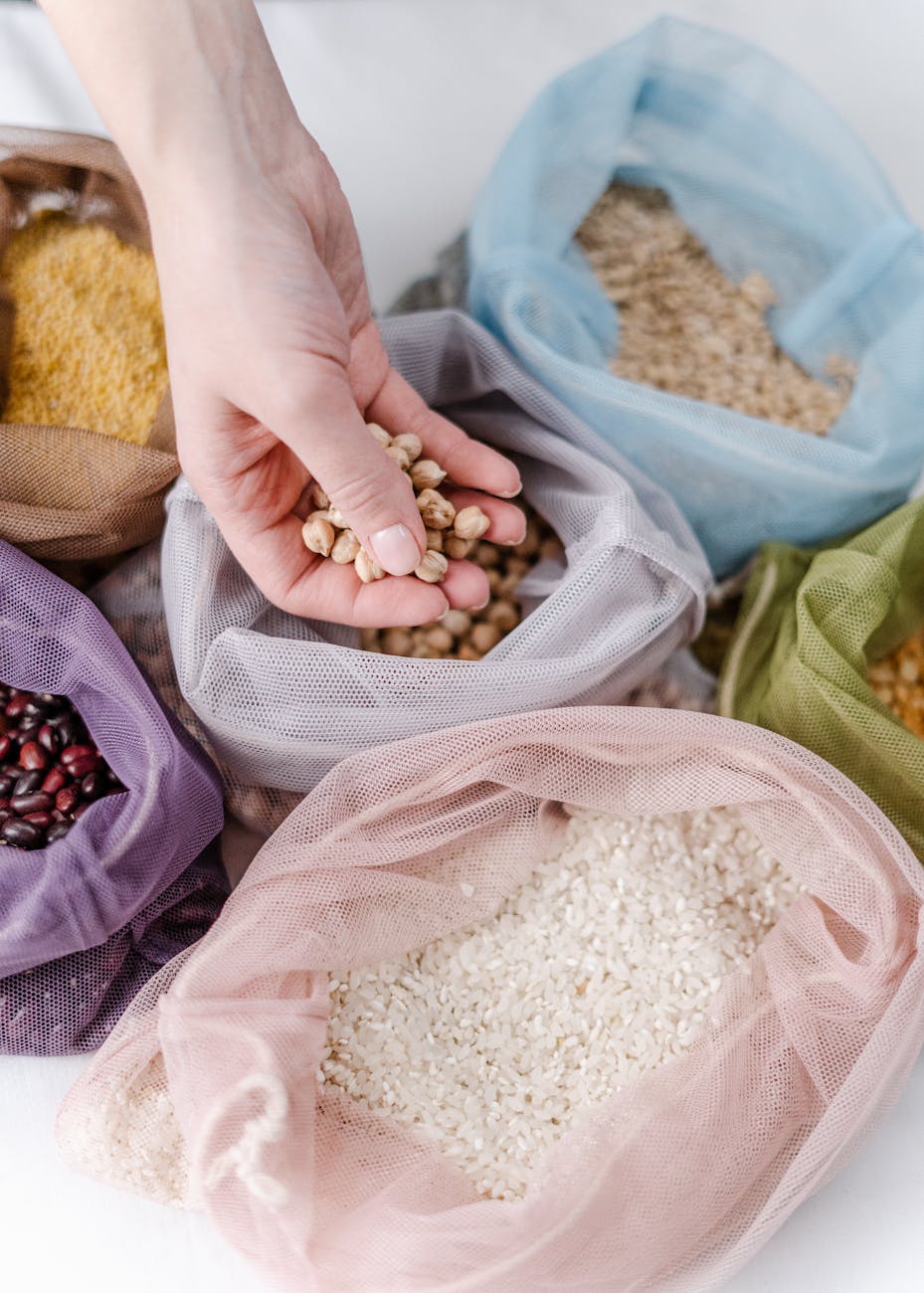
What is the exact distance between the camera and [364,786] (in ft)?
2.90

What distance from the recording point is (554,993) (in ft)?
3.01

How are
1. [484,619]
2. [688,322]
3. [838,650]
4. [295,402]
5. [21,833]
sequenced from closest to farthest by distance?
[295,402] < [21,833] < [838,650] < [484,619] < [688,322]

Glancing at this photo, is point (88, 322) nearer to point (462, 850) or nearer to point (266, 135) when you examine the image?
point (266, 135)

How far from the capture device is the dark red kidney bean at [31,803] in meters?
0.88

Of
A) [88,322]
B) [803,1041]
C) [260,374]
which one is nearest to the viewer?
[260,374]

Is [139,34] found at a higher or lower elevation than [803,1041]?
higher

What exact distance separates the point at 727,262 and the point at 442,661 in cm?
63

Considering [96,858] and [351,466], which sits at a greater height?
[351,466]

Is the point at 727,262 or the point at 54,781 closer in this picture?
the point at 54,781

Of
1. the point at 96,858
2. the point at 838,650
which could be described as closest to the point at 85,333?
the point at 96,858

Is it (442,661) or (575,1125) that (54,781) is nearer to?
(442,661)

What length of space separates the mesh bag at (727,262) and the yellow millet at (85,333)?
320 millimetres

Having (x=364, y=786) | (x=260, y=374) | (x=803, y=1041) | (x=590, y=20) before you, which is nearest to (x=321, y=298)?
(x=260, y=374)

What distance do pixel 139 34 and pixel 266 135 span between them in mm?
109
